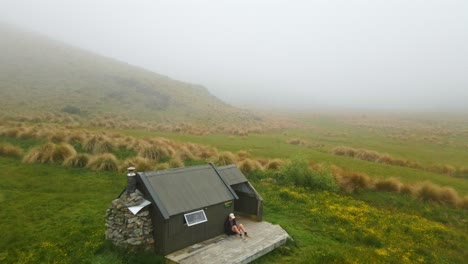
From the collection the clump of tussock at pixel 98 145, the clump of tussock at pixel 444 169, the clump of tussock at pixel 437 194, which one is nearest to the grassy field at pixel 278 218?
the clump of tussock at pixel 98 145

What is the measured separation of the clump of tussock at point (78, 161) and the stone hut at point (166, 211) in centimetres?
1122

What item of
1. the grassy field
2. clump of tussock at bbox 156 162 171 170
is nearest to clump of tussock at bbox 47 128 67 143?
the grassy field

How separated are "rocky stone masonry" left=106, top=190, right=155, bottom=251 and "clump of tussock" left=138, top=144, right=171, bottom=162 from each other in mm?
12777

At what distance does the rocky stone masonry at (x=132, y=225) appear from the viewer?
10.0 metres

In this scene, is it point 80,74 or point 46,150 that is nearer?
point 46,150

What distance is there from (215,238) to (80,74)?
79.3 m

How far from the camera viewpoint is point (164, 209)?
9969mm

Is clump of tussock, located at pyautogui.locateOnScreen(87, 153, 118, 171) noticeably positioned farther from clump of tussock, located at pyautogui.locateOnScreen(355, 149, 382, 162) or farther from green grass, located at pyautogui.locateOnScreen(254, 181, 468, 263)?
clump of tussock, located at pyautogui.locateOnScreen(355, 149, 382, 162)

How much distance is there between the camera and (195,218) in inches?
428

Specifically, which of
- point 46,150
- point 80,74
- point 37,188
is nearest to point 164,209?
point 37,188

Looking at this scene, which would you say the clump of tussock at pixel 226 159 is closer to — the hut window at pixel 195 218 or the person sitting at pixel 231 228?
the person sitting at pixel 231 228

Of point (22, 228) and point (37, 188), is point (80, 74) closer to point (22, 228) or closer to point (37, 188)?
point (37, 188)

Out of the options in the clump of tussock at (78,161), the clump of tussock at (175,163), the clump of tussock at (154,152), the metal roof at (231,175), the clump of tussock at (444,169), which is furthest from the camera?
the clump of tussock at (444,169)

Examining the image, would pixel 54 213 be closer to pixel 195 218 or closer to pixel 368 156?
pixel 195 218
